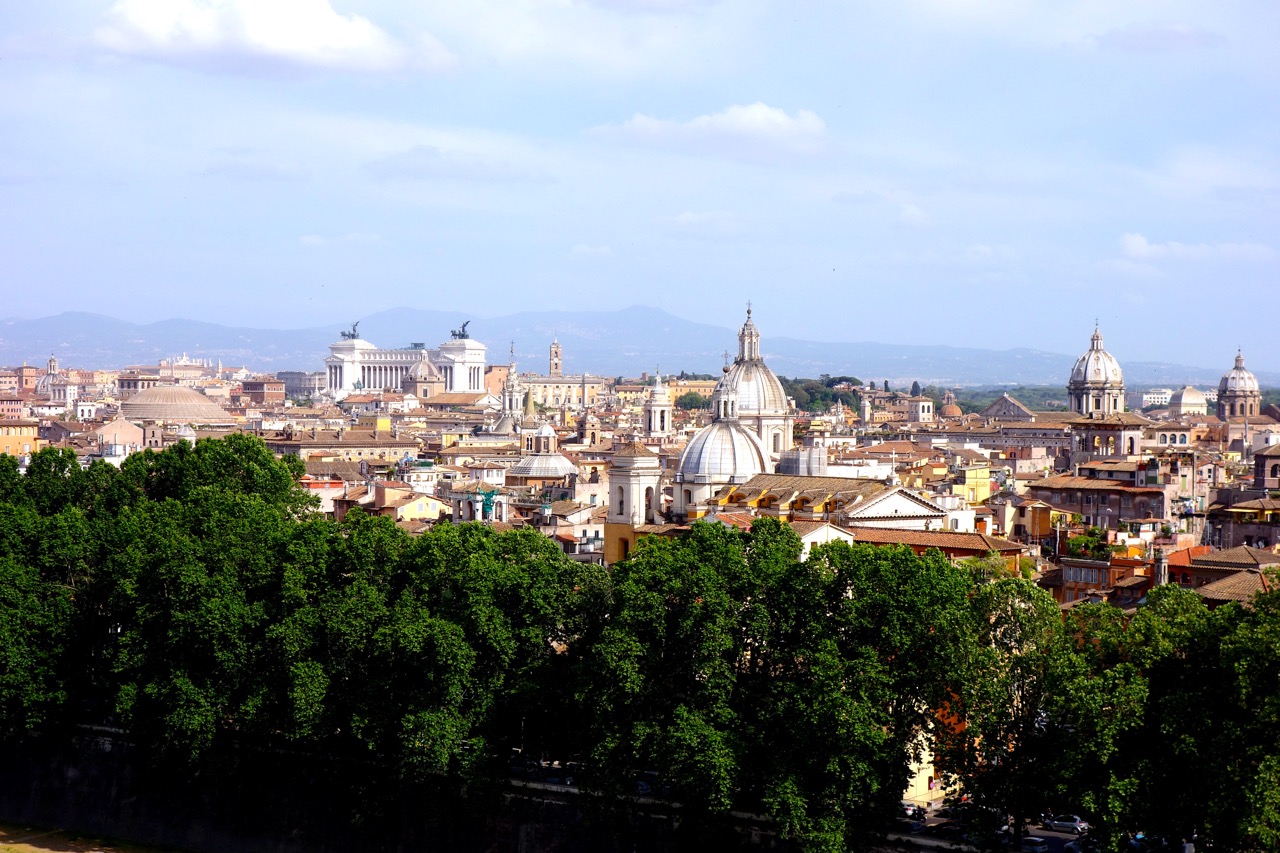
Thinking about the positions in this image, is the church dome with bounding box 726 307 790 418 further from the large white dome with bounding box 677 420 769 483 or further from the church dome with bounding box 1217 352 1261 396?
the church dome with bounding box 1217 352 1261 396

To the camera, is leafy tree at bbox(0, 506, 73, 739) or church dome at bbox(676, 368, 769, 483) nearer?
leafy tree at bbox(0, 506, 73, 739)

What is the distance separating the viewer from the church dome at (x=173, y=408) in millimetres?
153875

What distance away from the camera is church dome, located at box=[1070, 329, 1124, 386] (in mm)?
124125

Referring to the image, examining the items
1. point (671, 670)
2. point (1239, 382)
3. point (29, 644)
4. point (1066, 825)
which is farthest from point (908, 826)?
point (1239, 382)

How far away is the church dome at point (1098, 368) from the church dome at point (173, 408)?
6273 cm

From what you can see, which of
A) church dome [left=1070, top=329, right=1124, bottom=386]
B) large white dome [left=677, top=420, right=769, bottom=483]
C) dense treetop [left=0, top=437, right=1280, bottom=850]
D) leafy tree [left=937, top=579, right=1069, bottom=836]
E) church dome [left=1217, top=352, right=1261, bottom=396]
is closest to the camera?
dense treetop [left=0, top=437, right=1280, bottom=850]

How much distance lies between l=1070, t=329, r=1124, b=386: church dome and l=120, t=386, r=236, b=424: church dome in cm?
6273

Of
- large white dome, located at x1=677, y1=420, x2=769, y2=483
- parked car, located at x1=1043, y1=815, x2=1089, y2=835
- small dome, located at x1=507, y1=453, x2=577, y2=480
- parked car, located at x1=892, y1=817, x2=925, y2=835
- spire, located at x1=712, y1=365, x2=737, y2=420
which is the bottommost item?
parked car, located at x1=892, y1=817, x2=925, y2=835

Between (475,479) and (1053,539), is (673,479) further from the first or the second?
(475,479)

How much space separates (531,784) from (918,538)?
17.9m

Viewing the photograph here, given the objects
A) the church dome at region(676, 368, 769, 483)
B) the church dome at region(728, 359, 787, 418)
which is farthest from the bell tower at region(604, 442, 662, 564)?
the church dome at region(728, 359, 787, 418)

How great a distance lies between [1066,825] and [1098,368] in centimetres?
9782

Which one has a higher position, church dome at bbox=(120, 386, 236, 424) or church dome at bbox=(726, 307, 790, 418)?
church dome at bbox=(726, 307, 790, 418)

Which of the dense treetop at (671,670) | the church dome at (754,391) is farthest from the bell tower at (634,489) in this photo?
the church dome at (754,391)
